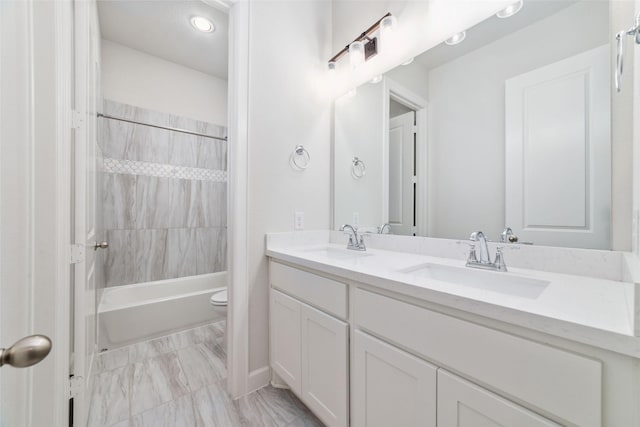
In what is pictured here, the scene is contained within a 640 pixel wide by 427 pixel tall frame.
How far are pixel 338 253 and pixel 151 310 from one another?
1.74 metres

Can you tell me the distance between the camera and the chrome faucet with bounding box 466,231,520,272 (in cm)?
99

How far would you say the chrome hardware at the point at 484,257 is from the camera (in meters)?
0.99

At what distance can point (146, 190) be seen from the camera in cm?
255

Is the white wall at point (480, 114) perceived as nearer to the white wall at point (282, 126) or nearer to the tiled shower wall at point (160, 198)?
the white wall at point (282, 126)

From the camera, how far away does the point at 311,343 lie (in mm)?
1191

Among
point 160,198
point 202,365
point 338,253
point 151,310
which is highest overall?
point 160,198

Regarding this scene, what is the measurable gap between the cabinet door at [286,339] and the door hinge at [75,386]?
87 cm

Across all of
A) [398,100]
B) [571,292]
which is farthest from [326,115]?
[571,292]

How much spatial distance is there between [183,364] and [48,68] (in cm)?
182

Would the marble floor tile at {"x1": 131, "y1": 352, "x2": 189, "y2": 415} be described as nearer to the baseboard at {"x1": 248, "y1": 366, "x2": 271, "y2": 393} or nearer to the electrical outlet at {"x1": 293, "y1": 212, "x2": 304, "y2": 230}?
the baseboard at {"x1": 248, "y1": 366, "x2": 271, "y2": 393}

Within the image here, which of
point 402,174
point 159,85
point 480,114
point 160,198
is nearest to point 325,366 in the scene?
point 402,174

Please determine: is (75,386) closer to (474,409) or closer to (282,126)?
(474,409)

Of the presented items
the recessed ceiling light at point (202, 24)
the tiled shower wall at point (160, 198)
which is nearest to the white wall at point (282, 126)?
the recessed ceiling light at point (202, 24)

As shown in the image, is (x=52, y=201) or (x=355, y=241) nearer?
(x=52, y=201)
